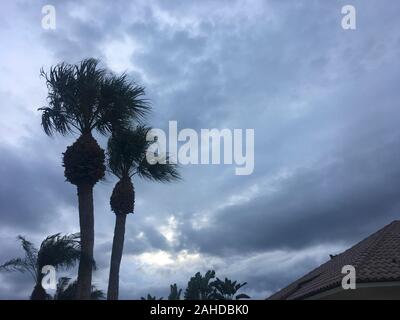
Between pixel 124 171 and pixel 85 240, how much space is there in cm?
Result: 440

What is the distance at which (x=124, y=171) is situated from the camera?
19266 millimetres

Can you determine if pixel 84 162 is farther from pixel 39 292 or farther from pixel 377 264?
pixel 377 264

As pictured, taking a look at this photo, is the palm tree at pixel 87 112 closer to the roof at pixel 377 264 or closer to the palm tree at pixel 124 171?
the palm tree at pixel 124 171

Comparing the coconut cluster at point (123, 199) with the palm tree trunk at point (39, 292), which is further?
the coconut cluster at point (123, 199)

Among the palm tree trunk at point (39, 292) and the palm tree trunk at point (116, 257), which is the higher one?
the palm tree trunk at point (116, 257)

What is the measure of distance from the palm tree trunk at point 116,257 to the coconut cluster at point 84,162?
10.1 feet

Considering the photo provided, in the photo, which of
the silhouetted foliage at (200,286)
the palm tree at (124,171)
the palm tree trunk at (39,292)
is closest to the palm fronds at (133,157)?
the palm tree at (124,171)

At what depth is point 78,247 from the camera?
1530 cm

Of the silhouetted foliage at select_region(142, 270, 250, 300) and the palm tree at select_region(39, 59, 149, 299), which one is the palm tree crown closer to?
the palm tree at select_region(39, 59, 149, 299)

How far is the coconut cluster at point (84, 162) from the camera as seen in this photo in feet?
52.1

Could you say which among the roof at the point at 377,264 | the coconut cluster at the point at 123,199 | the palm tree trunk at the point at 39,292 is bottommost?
the palm tree trunk at the point at 39,292

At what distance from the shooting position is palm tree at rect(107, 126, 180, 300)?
1813cm

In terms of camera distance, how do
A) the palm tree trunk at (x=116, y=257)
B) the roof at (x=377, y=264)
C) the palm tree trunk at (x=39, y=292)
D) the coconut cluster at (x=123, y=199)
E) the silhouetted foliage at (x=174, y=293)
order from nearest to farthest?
the roof at (x=377, y=264) < the palm tree trunk at (x=39, y=292) < the palm tree trunk at (x=116, y=257) < the coconut cluster at (x=123, y=199) < the silhouetted foliage at (x=174, y=293)
